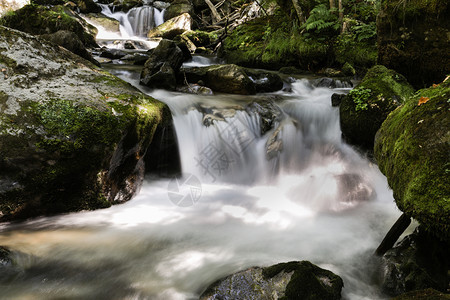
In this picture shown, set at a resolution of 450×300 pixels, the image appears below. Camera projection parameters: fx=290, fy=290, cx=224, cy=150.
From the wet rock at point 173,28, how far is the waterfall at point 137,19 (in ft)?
4.73

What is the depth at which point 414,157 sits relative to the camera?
7.50 ft

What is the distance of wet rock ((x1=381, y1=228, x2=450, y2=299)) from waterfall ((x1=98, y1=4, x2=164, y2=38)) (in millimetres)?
17895

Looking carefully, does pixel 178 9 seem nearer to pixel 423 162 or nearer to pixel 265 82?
pixel 265 82

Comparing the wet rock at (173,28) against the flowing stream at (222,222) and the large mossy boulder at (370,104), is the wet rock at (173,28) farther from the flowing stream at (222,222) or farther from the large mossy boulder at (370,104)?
the large mossy boulder at (370,104)

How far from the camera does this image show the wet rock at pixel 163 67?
717cm

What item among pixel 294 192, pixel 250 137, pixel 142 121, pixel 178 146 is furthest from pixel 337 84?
pixel 142 121

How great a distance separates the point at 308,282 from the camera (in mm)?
2229

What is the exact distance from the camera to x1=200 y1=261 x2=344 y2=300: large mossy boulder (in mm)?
2211

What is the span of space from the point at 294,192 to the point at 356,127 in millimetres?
1650

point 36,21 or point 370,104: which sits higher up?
point 36,21

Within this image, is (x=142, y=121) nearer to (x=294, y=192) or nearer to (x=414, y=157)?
(x=294, y=192)

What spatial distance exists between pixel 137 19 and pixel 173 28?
393 centimetres

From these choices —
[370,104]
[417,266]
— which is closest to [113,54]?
[370,104]

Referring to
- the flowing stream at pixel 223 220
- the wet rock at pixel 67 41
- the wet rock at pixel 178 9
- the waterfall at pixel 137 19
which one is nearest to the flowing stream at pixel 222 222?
the flowing stream at pixel 223 220
